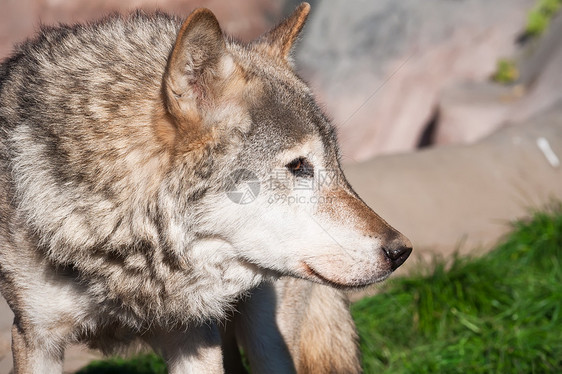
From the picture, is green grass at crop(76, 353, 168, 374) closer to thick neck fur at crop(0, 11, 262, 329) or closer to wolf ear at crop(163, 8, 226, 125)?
thick neck fur at crop(0, 11, 262, 329)

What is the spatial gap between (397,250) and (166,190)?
0.86 meters

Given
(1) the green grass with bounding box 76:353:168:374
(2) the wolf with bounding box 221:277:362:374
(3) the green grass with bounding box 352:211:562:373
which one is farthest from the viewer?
(1) the green grass with bounding box 76:353:168:374

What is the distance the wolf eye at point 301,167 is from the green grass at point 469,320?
2073 mm

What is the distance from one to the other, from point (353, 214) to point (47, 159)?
115 cm

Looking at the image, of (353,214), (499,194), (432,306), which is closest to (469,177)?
(499,194)

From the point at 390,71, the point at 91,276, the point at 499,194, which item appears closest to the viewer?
the point at 91,276

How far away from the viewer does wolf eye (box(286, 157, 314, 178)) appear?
2.69 metres

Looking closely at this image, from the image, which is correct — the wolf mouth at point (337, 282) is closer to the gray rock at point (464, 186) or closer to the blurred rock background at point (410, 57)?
the gray rock at point (464, 186)

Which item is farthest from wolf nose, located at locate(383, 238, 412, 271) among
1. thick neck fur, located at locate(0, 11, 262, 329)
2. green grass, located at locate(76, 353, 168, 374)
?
green grass, located at locate(76, 353, 168, 374)

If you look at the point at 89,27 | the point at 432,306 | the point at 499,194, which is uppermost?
the point at 89,27

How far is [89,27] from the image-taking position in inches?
122

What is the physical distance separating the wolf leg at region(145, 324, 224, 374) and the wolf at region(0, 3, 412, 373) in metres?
0.25

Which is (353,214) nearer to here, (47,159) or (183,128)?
(183,128)

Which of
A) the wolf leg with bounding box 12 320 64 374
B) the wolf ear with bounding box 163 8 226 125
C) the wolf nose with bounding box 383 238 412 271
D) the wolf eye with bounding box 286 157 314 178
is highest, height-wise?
the wolf ear with bounding box 163 8 226 125
